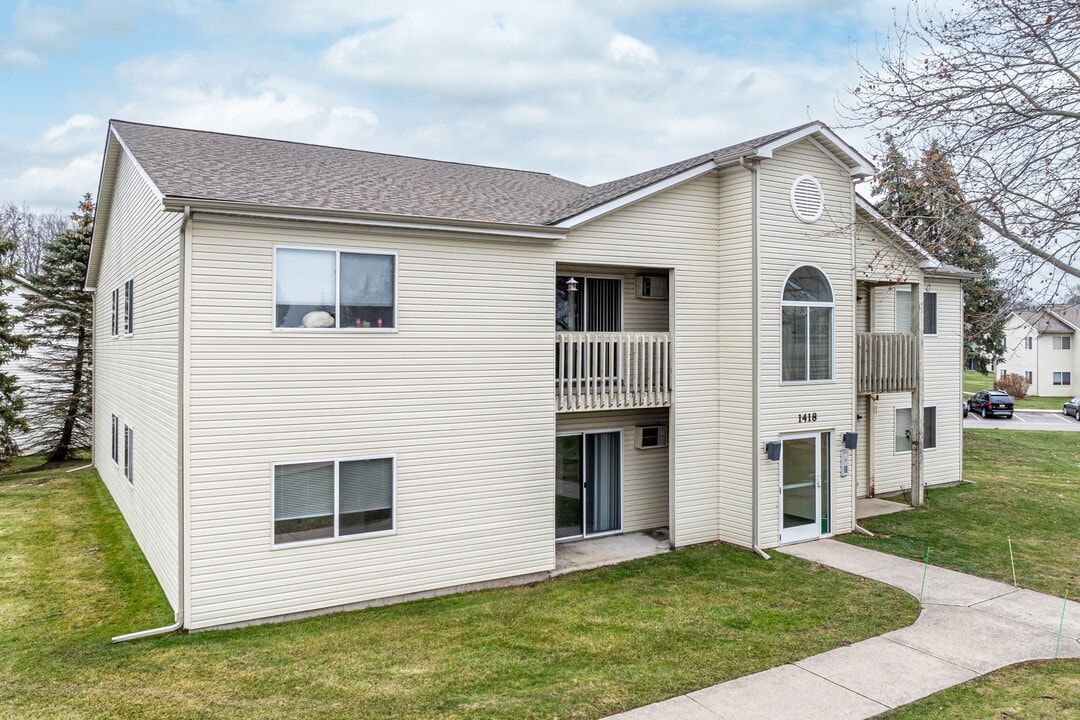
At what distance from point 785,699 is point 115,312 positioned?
15468 millimetres

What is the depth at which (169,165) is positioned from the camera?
9688mm

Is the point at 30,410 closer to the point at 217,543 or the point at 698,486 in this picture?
the point at 217,543

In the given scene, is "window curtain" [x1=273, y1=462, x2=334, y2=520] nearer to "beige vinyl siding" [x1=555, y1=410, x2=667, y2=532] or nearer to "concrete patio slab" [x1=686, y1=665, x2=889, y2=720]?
"beige vinyl siding" [x1=555, y1=410, x2=667, y2=532]

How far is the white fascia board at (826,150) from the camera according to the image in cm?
1157

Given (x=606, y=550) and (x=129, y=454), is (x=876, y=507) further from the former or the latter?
(x=129, y=454)

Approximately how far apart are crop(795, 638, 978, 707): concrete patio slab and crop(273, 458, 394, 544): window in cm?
564

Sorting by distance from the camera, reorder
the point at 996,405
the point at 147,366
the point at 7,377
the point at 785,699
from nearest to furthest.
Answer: the point at 785,699 < the point at 147,366 < the point at 7,377 < the point at 996,405

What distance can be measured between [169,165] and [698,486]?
33.0 feet

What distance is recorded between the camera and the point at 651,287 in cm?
1288

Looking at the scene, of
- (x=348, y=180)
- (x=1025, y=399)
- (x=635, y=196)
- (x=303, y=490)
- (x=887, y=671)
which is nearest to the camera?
(x=887, y=671)

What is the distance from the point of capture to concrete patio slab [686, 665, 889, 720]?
6312 millimetres

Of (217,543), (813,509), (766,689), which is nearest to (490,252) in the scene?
(217,543)

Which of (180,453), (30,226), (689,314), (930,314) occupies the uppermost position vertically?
(30,226)

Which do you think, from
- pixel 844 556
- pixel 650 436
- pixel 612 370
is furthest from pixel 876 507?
pixel 612 370
